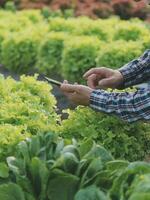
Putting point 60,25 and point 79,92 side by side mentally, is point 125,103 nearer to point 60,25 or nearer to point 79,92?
point 79,92

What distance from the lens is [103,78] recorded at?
457 cm

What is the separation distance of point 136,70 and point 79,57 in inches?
155

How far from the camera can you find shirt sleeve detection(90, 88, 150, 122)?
→ 383 centimetres

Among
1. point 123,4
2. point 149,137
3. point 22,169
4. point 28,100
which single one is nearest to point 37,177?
point 22,169

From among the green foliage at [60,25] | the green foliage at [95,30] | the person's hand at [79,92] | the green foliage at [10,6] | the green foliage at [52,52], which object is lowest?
the person's hand at [79,92]

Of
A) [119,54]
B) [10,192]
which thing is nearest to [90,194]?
[10,192]

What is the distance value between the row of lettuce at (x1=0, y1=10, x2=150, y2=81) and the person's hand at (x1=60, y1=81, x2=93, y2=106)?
12.4ft

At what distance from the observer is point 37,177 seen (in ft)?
10.4

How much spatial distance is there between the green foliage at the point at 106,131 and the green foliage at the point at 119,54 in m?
3.47

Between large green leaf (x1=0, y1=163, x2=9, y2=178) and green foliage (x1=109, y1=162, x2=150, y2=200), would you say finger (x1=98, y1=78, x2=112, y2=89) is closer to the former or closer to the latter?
large green leaf (x1=0, y1=163, x2=9, y2=178)

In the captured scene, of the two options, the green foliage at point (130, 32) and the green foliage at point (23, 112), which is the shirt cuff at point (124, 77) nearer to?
the green foliage at point (23, 112)

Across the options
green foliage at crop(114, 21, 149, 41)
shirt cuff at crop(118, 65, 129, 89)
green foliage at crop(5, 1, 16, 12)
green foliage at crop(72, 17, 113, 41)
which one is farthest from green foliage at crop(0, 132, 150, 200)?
green foliage at crop(5, 1, 16, 12)

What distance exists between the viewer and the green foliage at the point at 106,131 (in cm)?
423

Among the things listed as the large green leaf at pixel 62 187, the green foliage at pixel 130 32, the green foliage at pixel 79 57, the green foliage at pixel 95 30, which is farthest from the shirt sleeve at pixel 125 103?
the green foliage at pixel 95 30
